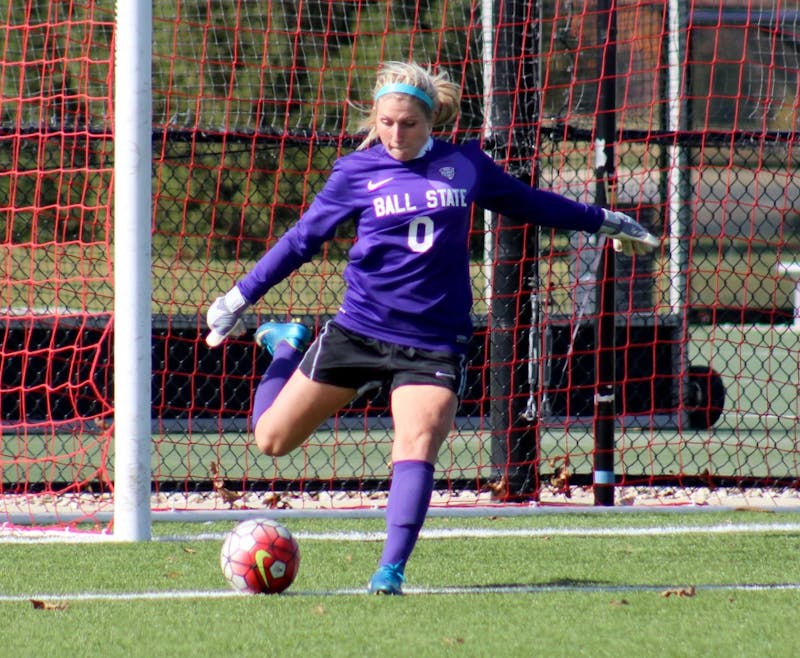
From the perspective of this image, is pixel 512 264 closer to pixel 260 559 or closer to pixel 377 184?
pixel 377 184

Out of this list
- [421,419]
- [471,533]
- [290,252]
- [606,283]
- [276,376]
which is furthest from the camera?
[606,283]

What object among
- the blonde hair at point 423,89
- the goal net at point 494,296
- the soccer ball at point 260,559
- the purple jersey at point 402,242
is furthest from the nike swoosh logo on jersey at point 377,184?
the goal net at point 494,296

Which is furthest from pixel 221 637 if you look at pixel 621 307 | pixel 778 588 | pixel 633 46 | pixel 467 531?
pixel 621 307

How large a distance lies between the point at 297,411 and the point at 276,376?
0.30 m

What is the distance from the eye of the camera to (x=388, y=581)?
4.53 metres

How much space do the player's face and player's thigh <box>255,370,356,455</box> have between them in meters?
0.89

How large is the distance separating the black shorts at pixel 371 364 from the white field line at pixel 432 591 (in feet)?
2.29

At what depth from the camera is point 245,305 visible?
16.5 ft

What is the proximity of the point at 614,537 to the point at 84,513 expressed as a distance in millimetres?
2616

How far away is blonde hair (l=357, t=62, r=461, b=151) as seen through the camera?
475 centimetres

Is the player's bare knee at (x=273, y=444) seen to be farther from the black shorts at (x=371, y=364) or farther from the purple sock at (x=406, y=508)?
the purple sock at (x=406, y=508)

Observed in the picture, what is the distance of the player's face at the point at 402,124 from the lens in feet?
15.5

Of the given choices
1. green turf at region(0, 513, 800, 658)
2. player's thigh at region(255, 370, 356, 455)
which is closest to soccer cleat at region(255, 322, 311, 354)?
player's thigh at region(255, 370, 356, 455)

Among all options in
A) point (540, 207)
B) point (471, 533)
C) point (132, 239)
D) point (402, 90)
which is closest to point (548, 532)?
point (471, 533)
